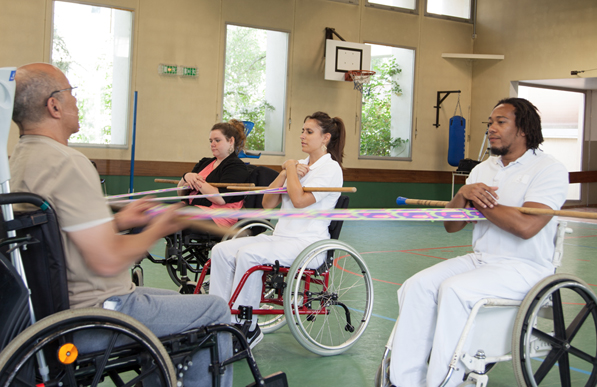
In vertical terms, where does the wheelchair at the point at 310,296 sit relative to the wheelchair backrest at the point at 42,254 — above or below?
below

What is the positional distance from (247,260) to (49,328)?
1.29m

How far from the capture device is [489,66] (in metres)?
→ 10.2

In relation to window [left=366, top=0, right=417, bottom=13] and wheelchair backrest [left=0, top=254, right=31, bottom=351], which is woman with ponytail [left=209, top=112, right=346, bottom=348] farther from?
window [left=366, top=0, right=417, bottom=13]

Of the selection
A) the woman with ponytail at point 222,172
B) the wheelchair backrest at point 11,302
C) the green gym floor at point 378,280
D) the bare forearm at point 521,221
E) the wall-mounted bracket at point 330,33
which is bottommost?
the green gym floor at point 378,280

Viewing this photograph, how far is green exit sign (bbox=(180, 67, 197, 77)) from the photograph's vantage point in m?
7.99

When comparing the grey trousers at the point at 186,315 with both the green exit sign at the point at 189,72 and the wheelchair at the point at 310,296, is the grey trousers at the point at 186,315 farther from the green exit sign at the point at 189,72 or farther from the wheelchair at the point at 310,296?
the green exit sign at the point at 189,72

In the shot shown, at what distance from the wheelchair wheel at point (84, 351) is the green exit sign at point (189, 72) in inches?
282

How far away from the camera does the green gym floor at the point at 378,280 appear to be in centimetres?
225

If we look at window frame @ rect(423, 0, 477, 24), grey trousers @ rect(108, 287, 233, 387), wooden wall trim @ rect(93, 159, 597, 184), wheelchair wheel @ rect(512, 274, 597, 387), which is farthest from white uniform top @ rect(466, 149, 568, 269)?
window frame @ rect(423, 0, 477, 24)

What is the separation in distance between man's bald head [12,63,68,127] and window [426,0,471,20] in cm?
973

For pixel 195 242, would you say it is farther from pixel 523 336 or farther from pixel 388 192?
pixel 388 192

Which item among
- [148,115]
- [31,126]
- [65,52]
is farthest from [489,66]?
[31,126]

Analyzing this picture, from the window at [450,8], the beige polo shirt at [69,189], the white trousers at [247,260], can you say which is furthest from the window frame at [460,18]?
the beige polo shirt at [69,189]

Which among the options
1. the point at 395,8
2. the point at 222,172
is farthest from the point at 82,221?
the point at 395,8
